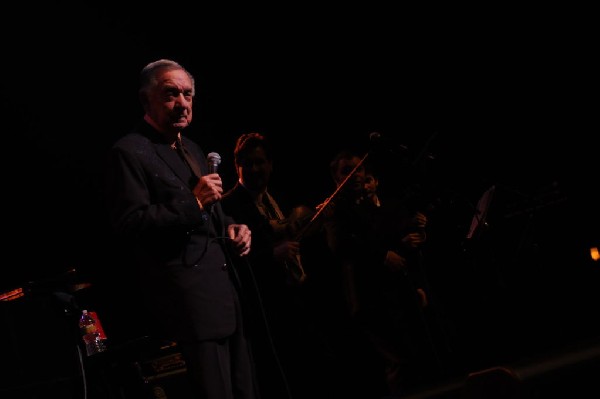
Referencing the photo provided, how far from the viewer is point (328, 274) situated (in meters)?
5.12

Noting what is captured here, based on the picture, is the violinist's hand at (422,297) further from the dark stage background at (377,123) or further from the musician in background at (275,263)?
the musician in background at (275,263)

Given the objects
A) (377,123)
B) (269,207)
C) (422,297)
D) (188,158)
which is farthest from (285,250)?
(377,123)

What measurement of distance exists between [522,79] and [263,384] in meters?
4.19

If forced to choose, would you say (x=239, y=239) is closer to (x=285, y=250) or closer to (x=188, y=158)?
(x=188, y=158)

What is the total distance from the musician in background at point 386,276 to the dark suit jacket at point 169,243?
215 centimetres

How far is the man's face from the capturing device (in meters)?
2.19

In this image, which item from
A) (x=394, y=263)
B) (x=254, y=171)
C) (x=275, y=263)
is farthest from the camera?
(x=394, y=263)

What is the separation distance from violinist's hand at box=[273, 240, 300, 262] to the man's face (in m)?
1.50

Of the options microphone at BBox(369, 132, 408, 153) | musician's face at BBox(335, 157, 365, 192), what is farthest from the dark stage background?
musician's face at BBox(335, 157, 365, 192)

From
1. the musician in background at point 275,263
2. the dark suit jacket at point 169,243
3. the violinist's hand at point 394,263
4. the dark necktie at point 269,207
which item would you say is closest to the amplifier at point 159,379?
the musician in background at point 275,263

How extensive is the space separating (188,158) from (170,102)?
0.19 metres

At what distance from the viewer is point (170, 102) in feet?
7.19

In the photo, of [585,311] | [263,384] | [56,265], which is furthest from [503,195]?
[56,265]

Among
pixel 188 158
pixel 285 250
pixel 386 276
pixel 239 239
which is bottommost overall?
pixel 386 276
